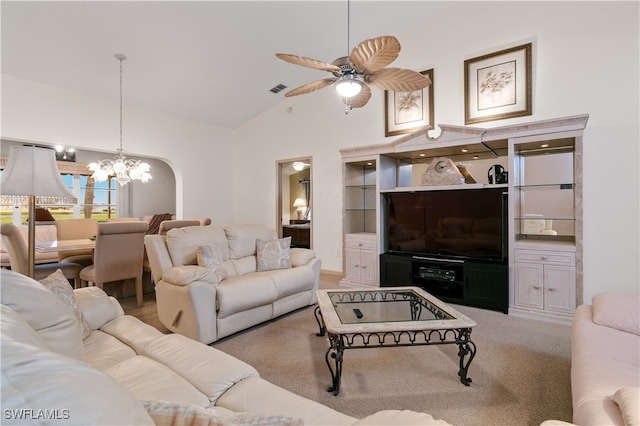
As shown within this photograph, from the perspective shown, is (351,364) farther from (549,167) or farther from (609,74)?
(609,74)

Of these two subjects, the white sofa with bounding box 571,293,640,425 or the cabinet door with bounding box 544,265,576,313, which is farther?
the cabinet door with bounding box 544,265,576,313

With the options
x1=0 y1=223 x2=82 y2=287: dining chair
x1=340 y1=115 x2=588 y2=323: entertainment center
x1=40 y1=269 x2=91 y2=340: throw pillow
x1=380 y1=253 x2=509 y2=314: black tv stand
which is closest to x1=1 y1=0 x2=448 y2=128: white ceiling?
x1=340 y1=115 x2=588 y2=323: entertainment center

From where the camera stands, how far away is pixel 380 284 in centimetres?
438

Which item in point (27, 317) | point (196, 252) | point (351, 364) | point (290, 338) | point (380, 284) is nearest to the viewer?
point (27, 317)

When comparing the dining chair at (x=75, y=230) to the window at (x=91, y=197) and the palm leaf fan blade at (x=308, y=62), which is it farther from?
the palm leaf fan blade at (x=308, y=62)

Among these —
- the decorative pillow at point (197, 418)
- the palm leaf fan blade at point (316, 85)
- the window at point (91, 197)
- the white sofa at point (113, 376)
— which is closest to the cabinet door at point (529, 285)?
the palm leaf fan blade at point (316, 85)

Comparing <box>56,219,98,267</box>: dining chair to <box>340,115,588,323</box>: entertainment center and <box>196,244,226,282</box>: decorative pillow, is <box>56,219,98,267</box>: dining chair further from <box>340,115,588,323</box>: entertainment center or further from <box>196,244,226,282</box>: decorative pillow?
<box>340,115,588,323</box>: entertainment center

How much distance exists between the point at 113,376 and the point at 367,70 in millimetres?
2521

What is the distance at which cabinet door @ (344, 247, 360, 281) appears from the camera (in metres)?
4.65

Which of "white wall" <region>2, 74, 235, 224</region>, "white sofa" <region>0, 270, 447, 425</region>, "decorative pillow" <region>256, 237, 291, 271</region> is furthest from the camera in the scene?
"white wall" <region>2, 74, 235, 224</region>

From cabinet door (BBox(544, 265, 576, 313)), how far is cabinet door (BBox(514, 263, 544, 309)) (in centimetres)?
5

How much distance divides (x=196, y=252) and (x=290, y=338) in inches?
50.2

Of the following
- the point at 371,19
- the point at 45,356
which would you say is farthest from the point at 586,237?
the point at 45,356

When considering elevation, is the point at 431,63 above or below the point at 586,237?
above
